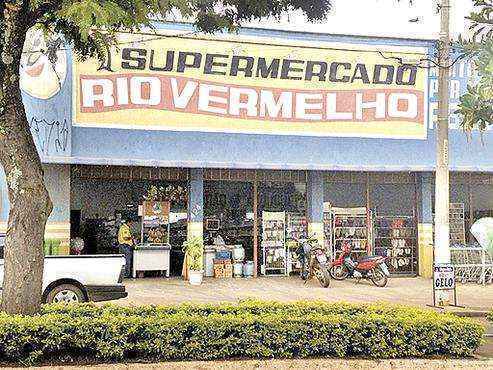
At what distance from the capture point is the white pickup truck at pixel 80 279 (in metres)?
14.0

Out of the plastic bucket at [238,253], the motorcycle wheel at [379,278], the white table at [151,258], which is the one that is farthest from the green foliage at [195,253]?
the motorcycle wheel at [379,278]

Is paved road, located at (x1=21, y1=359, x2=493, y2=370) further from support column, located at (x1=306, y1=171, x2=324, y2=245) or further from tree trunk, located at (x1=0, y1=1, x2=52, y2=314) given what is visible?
support column, located at (x1=306, y1=171, x2=324, y2=245)

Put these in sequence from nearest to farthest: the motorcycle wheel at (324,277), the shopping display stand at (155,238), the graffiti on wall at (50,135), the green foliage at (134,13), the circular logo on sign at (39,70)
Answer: the green foliage at (134,13) → the graffiti on wall at (50,135) → the circular logo on sign at (39,70) → the motorcycle wheel at (324,277) → the shopping display stand at (155,238)

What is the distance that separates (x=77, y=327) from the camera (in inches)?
319

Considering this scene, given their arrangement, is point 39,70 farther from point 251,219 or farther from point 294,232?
point 294,232

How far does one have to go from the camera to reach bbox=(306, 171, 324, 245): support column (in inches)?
830

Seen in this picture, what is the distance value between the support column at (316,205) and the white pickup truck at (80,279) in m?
8.02

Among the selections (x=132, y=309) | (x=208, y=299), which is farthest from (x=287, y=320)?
(x=208, y=299)

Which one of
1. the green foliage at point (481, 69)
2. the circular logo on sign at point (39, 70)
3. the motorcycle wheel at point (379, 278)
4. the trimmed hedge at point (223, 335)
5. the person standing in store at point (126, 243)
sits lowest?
the motorcycle wheel at point (379, 278)

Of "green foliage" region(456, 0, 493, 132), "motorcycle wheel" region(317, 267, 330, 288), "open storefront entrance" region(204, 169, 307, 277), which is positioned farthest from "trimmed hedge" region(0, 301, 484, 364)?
"open storefront entrance" region(204, 169, 307, 277)

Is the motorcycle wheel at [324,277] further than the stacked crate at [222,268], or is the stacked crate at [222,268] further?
the stacked crate at [222,268]

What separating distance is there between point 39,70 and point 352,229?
9594 millimetres

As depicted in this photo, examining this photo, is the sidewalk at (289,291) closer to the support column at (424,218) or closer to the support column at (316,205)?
the support column at (424,218)

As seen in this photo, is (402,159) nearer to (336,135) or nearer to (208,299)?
(336,135)
